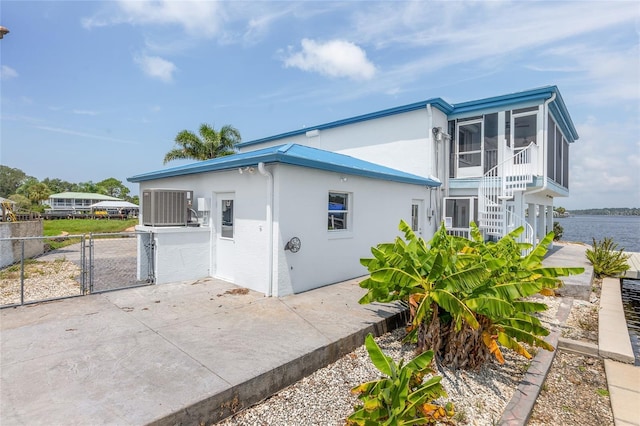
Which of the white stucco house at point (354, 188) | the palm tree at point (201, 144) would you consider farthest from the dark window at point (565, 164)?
the palm tree at point (201, 144)

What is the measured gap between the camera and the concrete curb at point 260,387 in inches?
116

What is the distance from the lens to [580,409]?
3.88 metres

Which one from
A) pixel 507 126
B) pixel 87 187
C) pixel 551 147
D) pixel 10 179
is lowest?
pixel 551 147

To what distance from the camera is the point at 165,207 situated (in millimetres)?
8008

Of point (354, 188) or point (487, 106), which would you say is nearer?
point (354, 188)

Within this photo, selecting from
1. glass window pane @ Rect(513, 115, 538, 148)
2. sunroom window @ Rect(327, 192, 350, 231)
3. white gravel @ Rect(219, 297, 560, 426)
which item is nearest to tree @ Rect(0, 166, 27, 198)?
sunroom window @ Rect(327, 192, 350, 231)

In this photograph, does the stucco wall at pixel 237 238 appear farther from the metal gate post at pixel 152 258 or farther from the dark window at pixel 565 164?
the dark window at pixel 565 164

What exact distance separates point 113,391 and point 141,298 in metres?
3.76

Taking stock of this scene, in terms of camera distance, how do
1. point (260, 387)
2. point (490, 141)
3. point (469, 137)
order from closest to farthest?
point (260, 387), point (490, 141), point (469, 137)

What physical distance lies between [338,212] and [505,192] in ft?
24.4

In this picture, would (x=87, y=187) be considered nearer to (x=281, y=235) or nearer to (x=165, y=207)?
(x=165, y=207)

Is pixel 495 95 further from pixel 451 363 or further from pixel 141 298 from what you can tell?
pixel 141 298

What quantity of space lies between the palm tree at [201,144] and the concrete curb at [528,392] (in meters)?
24.8

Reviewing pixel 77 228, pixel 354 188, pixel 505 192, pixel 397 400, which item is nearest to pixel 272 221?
pixel 354 188
